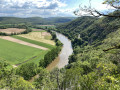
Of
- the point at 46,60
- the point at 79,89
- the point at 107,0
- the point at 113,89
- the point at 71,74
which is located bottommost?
the point at 46,60

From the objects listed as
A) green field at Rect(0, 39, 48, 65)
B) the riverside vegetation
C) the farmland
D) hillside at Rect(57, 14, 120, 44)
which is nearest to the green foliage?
the riverside vegetation

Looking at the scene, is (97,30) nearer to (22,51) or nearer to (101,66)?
(22,51)

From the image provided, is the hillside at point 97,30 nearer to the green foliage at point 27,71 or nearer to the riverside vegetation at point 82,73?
the riverside vegetation at point 82,73

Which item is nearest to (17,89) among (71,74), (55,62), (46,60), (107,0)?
(71,74)

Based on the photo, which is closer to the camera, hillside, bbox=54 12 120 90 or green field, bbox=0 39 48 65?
hillside, bbox=54 12 120 90

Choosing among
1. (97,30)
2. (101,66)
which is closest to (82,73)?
(101,66)

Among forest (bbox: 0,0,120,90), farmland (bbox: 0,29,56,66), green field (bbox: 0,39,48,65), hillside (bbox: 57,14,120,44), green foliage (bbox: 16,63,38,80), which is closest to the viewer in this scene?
forest (bbox: 0,0,120,90)

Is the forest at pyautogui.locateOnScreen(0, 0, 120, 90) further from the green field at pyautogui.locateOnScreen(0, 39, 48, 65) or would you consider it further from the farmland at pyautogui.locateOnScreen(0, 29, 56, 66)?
the farmland at pyautogui.locateOnScreen(0, 29, 56, 66)

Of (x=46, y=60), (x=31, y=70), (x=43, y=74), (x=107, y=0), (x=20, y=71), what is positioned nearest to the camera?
(x=107, y=0)

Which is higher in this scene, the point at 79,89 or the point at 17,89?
the point at 79,89

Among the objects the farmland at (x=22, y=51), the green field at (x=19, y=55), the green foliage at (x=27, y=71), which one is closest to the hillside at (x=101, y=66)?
the green foliage at (x=27, y=71)

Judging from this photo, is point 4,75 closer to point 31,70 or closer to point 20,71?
point 20,71
